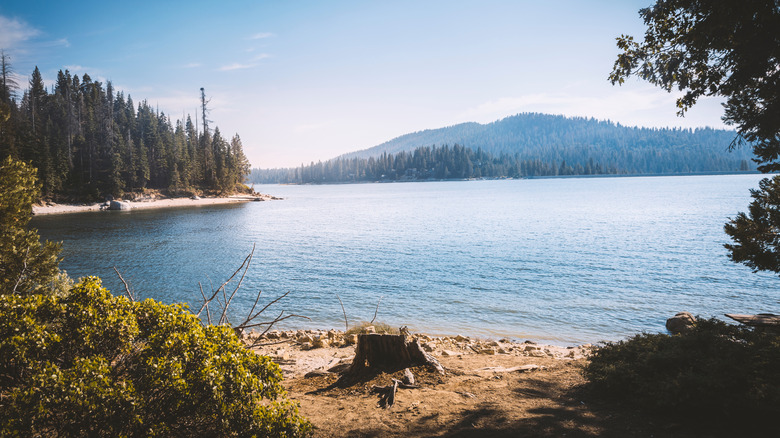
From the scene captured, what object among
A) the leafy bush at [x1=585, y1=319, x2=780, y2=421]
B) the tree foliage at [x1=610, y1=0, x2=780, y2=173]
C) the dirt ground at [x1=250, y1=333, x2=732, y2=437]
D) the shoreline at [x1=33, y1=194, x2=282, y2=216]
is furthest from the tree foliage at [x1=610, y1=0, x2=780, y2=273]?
the shoreline at [x1=33, y1=194, x2=282, y2=216]

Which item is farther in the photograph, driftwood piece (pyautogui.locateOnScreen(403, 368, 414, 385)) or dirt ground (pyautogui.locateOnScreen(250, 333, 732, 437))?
driftwood piece (pyautogui.locateOnScreen(403, 368, 414, 385))

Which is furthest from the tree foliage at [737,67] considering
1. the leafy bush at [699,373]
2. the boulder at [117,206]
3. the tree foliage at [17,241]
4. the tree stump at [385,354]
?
the boulder at [117,206]

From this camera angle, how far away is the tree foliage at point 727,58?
18.9 ft

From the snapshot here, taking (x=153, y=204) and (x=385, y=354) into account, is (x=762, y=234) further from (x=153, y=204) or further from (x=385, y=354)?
(x=153, y=204)

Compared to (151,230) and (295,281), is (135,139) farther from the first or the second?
(295,281)

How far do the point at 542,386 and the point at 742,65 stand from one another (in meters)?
6.28

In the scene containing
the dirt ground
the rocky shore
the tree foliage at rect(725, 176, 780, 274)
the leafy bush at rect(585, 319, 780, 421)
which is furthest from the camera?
the rocky shore

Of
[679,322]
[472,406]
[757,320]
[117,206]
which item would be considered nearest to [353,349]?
[472,406]

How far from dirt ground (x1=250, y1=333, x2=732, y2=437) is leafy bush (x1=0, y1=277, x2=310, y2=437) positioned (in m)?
1.75

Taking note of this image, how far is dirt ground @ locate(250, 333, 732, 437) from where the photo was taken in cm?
538

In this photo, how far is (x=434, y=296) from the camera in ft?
63.9

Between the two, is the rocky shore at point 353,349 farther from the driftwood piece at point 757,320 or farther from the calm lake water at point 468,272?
the driftwood piece at point 757,320

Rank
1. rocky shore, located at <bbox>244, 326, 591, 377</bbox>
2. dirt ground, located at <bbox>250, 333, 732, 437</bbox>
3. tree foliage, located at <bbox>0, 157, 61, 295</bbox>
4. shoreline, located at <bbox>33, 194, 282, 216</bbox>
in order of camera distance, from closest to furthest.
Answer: dirt ground, located at <bbox>250, 333, 732, 437</bbox> < tree foliage, located at <bbox>0, 157, 61, 295</bbox> < rocky shore, located at <bbox>244, 326, 591, 377</bbox> < shoreline, located at <bbox>33, 194, 282, 216</bbox>

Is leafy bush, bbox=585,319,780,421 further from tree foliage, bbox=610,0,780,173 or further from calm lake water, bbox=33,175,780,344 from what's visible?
calm lake water, bbox=33,175,780,344
